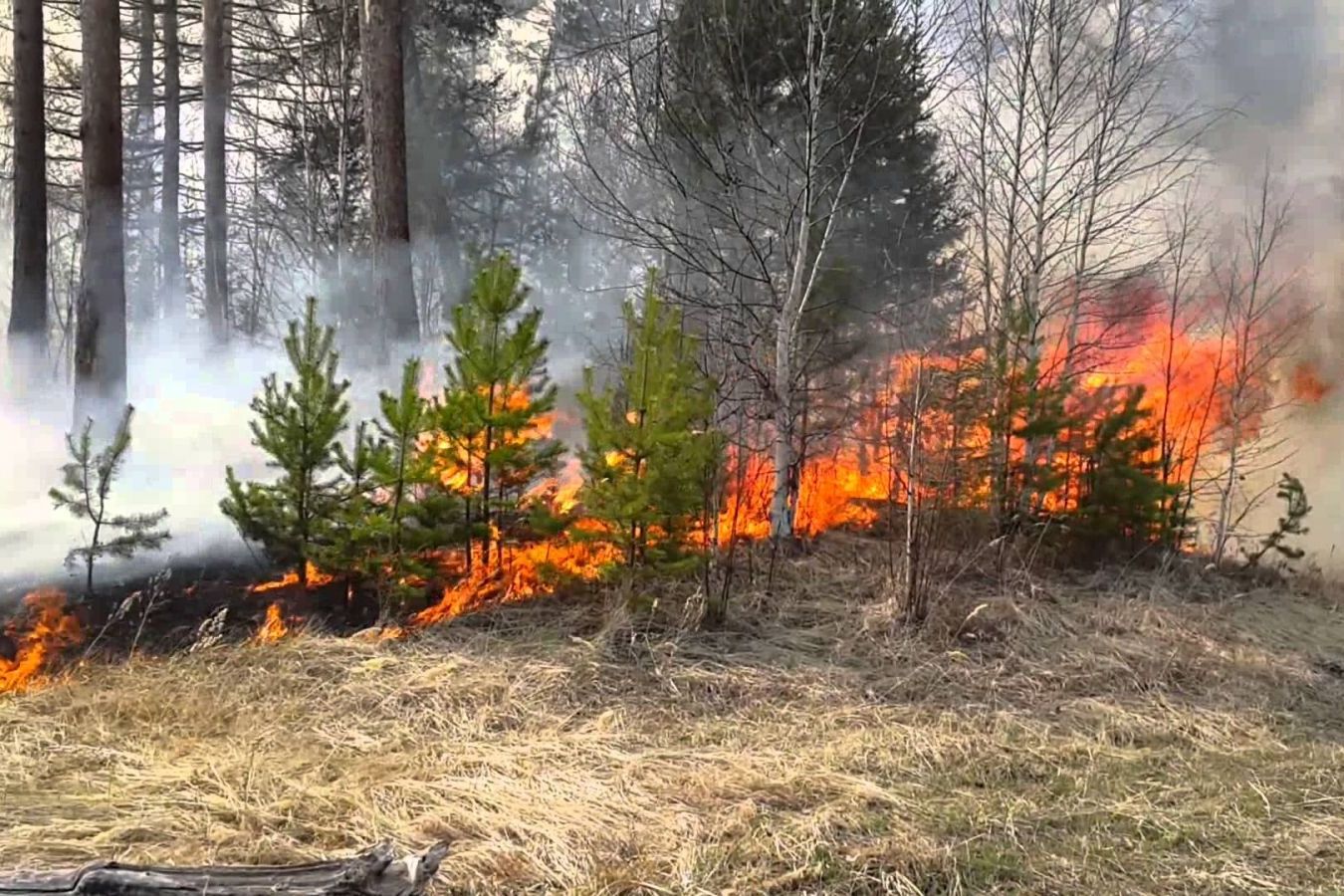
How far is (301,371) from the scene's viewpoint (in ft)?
18.7

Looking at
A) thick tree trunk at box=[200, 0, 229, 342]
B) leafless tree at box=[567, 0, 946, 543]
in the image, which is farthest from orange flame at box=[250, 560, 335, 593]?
thick tree trunk at box=[200, 0, 229, 342]

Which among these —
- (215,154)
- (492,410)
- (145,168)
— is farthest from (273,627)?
(145,168)

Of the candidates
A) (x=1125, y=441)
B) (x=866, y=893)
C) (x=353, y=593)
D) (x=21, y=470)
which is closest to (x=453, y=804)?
(x=866, y=893)

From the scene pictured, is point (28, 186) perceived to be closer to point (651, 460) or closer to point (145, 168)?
point (651, 460)

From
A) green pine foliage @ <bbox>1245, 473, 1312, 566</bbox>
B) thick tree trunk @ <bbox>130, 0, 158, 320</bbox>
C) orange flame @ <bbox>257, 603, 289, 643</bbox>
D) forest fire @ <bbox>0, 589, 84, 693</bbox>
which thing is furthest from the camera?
thick tree trunk @ <bbox>130, 0, 158, 320</bbox>

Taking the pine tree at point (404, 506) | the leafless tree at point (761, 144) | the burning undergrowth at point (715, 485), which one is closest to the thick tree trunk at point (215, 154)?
the leafless tree at point (761, 144)

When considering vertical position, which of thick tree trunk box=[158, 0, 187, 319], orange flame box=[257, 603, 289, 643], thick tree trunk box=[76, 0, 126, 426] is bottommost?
orange flame box=[257, 603, 289, 643]

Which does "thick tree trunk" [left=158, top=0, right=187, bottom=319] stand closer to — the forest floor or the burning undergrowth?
the burning undergrowth

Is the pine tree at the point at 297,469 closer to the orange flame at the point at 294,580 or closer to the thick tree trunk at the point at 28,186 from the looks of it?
the orange flame at the point at 294,580

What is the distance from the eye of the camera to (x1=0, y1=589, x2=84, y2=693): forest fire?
4707 millimetres

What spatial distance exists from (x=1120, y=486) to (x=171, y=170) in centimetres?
1515

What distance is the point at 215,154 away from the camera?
13430 millimetres

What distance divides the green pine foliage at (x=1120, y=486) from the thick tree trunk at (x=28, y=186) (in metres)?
11.0

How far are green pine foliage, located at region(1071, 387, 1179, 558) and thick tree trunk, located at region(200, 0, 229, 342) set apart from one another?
468 inches
